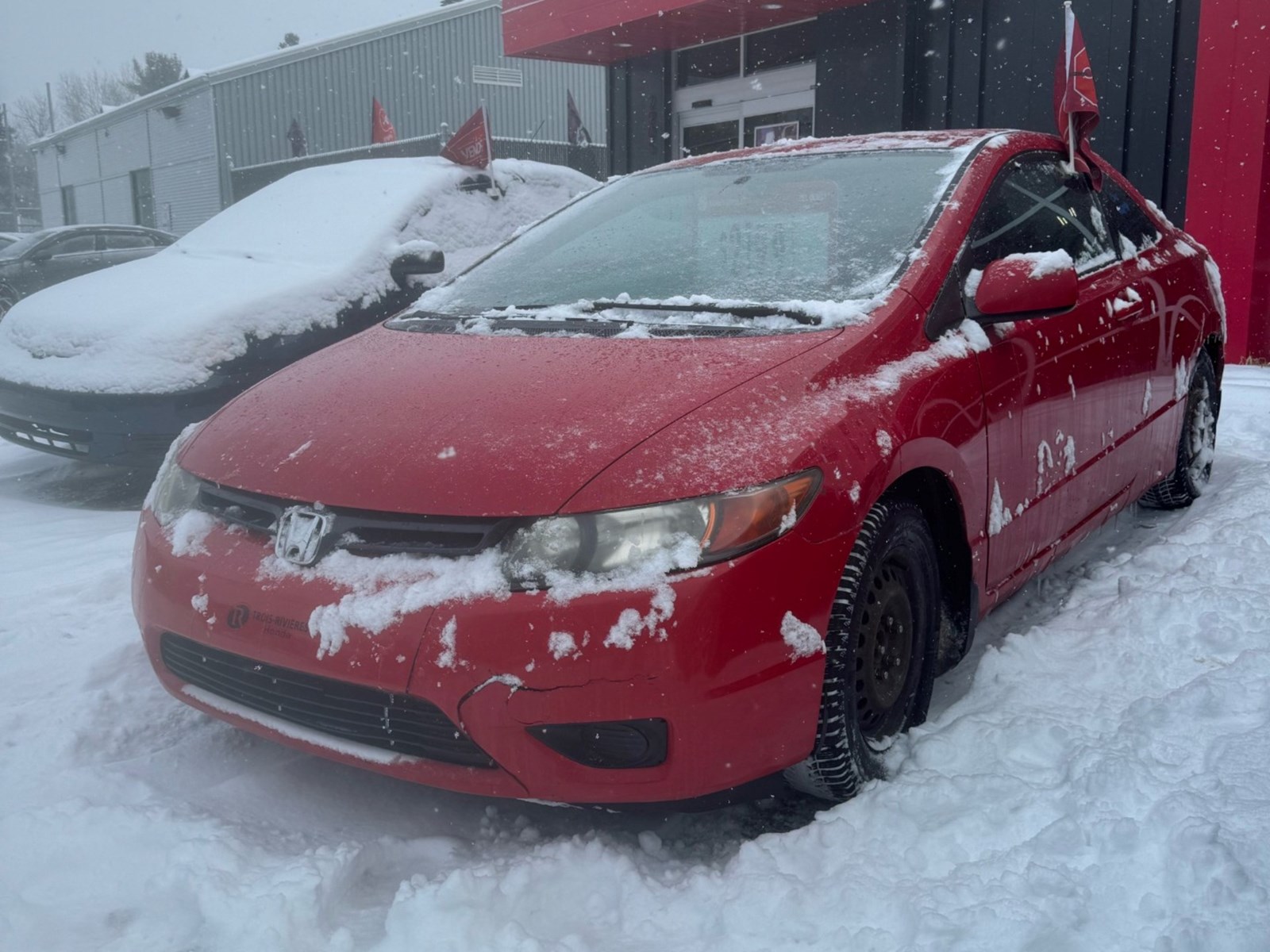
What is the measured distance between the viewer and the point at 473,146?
259 inches

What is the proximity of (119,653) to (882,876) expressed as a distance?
2204mm

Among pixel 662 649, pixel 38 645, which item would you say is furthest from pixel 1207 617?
pixel 38 645

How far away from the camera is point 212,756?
8.61 ft

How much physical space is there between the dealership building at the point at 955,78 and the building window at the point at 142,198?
23.6 meters

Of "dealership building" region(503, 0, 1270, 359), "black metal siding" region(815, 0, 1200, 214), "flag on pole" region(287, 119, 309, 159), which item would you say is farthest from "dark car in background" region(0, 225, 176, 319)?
"flag on pole" region(287, 119, 309, 159)

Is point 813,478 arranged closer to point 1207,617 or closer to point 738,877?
point 738,877

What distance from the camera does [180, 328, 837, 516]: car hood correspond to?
210 centimetres

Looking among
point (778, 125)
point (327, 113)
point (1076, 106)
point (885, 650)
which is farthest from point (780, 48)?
point (327, 113)

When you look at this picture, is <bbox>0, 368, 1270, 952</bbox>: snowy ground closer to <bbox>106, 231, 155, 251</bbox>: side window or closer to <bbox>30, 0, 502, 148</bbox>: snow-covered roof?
<bbox>106, 231, 155, 251</bbox>: side window

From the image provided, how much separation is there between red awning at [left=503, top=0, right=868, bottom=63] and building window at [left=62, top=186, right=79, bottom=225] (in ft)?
104

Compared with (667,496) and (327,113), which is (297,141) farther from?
(667,496)

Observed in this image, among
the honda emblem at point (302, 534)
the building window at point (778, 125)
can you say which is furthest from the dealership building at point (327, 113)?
the honda emblem at point (302, 534)

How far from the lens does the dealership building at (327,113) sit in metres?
22.4

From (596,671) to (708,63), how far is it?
11105 millimetres
